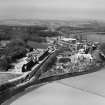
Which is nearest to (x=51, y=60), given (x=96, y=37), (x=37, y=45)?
(x=37, y=45)

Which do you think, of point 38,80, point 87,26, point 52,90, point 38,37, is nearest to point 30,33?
point 38,37

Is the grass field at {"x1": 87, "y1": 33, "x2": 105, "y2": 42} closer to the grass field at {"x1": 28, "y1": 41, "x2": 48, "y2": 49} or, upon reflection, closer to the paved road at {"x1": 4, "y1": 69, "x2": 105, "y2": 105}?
the grass field at {"x1": 28, "y1": 41, "x2": 48, "y2": 49}

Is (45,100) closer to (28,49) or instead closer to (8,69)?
(8,69)

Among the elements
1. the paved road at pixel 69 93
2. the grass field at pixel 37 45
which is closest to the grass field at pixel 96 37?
the grass field at pixel 37 45

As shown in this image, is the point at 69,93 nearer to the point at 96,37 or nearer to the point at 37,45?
the point at 37,45

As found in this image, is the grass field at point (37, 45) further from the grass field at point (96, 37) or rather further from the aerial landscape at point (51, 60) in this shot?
the grass field at point (96, 37)

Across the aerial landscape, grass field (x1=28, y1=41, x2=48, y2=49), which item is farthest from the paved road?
grass field (x1=28, y1=41, x2=48, y2=49)

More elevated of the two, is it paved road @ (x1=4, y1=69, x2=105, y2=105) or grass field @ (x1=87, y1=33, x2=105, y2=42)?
grass field @ (x1=87, y1=33, x2=105, y2=42)
